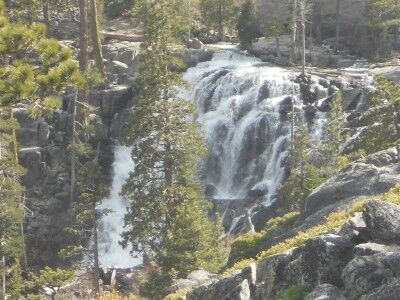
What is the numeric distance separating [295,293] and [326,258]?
0.79m

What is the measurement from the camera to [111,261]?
33.8 m

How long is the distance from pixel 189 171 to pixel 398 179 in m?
9.92

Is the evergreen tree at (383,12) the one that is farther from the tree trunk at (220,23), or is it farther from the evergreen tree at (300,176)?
the evergreen tree at (300,176)

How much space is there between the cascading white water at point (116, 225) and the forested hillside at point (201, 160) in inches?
3.5

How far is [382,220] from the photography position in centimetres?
997

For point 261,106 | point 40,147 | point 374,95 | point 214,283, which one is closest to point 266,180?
point 261,106

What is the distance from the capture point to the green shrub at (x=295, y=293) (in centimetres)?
1040

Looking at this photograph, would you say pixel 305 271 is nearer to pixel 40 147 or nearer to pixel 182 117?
pixel 182 117

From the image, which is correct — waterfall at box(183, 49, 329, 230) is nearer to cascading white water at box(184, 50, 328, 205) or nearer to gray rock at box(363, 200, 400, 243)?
cascading white water at box(184, 50, 328, 205)

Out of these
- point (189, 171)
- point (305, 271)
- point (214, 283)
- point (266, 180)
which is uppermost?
point (305, 271)

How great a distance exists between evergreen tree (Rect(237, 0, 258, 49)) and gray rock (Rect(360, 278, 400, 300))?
143ft

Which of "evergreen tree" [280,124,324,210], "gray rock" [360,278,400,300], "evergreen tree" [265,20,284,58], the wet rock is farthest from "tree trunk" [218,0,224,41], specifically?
"gray rock" [360,278,400,300]

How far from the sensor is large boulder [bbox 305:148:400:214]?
17.4 m

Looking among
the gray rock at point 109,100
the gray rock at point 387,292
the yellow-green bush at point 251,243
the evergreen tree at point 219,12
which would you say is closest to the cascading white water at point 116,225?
the gray rock at point 109,100
